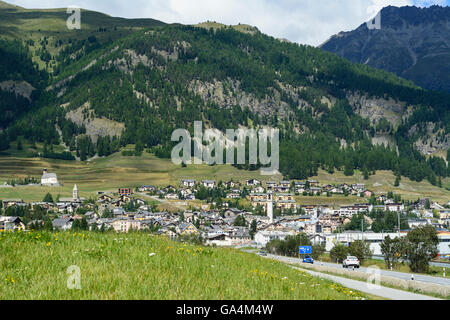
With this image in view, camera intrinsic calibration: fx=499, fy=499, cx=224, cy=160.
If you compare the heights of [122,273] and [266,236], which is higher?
[122,273]

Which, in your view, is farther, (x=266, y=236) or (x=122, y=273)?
(x=266, y=236)

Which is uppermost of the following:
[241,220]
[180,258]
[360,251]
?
[180,258]

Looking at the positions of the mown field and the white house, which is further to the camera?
the white house

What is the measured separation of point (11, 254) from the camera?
51.3ft

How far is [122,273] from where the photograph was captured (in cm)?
1387

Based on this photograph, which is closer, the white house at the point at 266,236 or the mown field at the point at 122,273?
the mown field at the point at 122,273

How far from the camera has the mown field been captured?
12.3 m

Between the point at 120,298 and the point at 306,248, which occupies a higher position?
the point at 120,298

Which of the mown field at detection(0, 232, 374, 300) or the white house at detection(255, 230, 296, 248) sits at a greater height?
the mown field at detection(0, 232, 374, 300)

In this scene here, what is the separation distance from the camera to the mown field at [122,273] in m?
12.3
